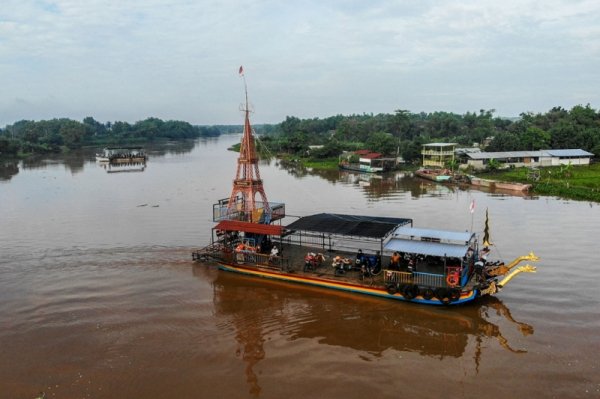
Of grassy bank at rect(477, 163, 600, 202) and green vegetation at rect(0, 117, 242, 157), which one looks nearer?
grassy bank at rect(477, 163, 600, 202)

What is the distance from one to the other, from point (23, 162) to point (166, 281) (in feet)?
240

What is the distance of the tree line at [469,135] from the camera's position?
58156 mm

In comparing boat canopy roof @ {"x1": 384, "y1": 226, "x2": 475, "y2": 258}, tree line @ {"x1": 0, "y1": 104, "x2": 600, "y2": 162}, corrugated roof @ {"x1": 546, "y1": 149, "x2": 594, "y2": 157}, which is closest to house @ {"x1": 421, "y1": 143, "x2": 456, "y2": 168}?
tree line @ {"x1": 0, "y1": 104, "x2": 600, "y2": 162}

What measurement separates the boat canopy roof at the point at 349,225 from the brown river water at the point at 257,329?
Answer: 2.35 m

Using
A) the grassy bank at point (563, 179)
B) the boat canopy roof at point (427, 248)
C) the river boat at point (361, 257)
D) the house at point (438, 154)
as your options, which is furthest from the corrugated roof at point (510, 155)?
the boat canopy roof at point (427, 248)

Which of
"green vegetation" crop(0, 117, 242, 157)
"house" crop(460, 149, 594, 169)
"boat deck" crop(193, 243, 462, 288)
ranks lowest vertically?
"boat deck" crop(193, 243, 462, 288)

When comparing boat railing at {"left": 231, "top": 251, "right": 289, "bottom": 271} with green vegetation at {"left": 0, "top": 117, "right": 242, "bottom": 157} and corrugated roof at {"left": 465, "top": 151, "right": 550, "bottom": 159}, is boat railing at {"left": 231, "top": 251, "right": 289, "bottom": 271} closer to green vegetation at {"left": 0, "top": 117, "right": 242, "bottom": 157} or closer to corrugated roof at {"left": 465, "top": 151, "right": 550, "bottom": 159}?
corrugated roof at {"left": 465, "top": 151, "right": 550, "bottom": 159}

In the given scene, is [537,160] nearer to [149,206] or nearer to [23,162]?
[149,206]

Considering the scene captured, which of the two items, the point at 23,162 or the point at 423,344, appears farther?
the point at 23,162

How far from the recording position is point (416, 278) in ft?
50.2

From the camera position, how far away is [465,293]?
14758 mm

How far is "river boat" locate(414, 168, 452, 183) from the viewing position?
48594 millimetres

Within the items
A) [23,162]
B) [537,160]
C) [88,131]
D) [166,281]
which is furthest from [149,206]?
[88,131]

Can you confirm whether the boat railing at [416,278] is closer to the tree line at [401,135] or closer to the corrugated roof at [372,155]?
the corrugated roof at [372,155]
